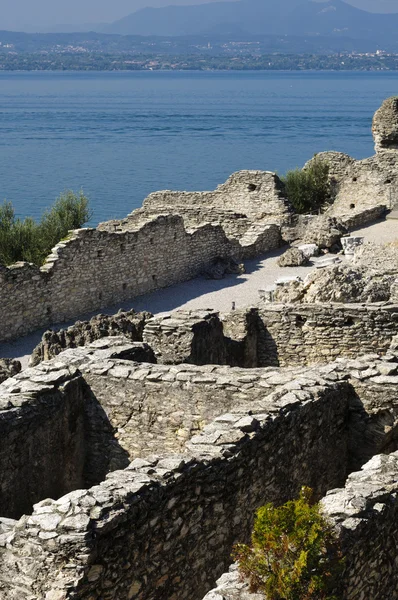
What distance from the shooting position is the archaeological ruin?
19.9ft

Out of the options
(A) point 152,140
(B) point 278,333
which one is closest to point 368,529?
(B) point 278,333

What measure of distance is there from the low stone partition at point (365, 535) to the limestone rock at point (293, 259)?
18510mm

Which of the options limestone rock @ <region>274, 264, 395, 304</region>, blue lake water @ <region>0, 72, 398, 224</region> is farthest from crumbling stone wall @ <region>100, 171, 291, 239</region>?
blue lake water @ <region>0, 72, 398, 224</region>

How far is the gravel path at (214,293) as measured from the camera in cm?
2162

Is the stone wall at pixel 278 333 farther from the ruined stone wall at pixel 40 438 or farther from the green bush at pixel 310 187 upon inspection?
the green bush at pixel 310 187

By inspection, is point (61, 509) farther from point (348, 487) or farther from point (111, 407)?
point (111, 407)

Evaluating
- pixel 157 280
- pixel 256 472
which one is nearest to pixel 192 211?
pixel 157 280

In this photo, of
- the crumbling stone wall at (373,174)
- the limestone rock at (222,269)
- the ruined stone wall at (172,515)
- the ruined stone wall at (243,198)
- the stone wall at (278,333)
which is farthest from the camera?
the crumbling stone wall at (373,174)

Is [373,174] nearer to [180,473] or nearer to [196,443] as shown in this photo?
[196,443]

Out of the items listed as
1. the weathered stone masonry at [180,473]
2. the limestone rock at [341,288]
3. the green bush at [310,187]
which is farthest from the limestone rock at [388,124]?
the weathered stone masonry at [180,473]

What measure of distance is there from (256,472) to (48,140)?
→ 101 metres

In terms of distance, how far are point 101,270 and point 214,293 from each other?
2.62 m

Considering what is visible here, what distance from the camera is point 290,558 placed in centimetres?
562

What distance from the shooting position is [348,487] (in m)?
6.71
